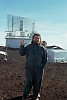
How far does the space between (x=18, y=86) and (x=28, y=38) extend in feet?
75.4

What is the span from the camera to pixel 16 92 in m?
5.13

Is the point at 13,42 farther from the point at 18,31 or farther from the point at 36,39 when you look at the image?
the point at 36,39

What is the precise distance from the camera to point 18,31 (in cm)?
2959

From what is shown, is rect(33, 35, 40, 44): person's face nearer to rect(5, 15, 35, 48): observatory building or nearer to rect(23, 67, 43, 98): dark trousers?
rect(23, 67, 43, 98): dark trousers

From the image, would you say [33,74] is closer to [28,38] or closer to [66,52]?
[66,52]

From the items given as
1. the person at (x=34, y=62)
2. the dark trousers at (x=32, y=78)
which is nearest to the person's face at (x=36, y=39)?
the person at (x=34, y=62)

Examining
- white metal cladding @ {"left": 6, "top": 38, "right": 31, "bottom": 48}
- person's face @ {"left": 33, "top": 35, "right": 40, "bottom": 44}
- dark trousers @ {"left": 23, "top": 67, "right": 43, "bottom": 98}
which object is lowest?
white metal cladding @ {"left": 6, "top": 38, "right": 31, "bottom": 48}

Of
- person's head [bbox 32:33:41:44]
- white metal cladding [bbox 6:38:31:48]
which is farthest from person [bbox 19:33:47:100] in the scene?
white metal cladding [bbox 6:38:31:48]

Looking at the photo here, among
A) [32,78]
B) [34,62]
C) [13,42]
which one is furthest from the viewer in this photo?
[13,42]

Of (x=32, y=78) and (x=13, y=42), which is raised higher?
(x=32, y=78)

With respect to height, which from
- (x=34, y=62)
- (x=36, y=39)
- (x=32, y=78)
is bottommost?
(x=32, y=78)

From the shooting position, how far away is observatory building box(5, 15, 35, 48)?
90.6ft

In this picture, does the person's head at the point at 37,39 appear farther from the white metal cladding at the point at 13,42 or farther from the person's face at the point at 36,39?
the white metal cladding at the point at 13,42

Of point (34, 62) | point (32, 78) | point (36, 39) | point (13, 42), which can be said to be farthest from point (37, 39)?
point (13, 42)
